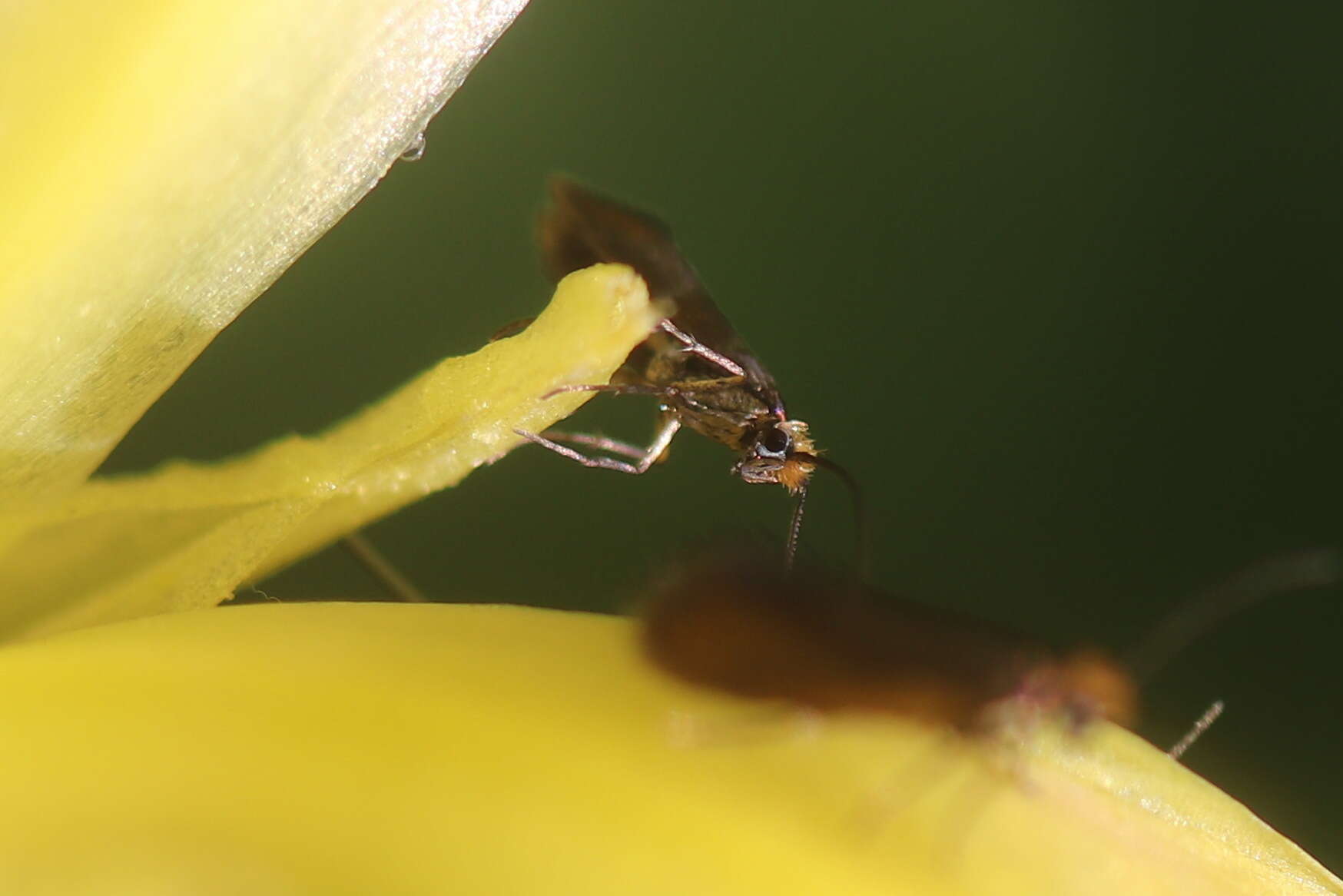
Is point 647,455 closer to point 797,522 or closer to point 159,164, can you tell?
point 797,522

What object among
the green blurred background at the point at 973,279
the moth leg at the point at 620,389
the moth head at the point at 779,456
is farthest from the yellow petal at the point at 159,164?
the green blurred background at the point at 973,279

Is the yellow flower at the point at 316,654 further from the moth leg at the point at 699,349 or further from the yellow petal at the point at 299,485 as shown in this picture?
the moth leg at the point at 699,349

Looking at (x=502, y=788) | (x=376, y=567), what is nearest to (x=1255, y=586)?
(x=376, y=567)

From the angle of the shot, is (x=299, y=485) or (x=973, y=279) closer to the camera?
(x=299, y=485)

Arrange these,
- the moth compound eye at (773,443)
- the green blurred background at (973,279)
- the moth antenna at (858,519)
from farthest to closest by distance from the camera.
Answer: the green blurred background at (973,279), the moth compound eye at (773,443), the moth antenna at (858,519)

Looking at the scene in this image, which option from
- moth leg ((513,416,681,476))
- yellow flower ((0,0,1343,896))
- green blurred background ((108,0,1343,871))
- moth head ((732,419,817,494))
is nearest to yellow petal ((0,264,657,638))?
yellow flower ((0,0,1343,896))

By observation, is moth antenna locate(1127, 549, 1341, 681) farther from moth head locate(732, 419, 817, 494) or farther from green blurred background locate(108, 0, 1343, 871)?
moth head locate(732, 419, 817, 494)
